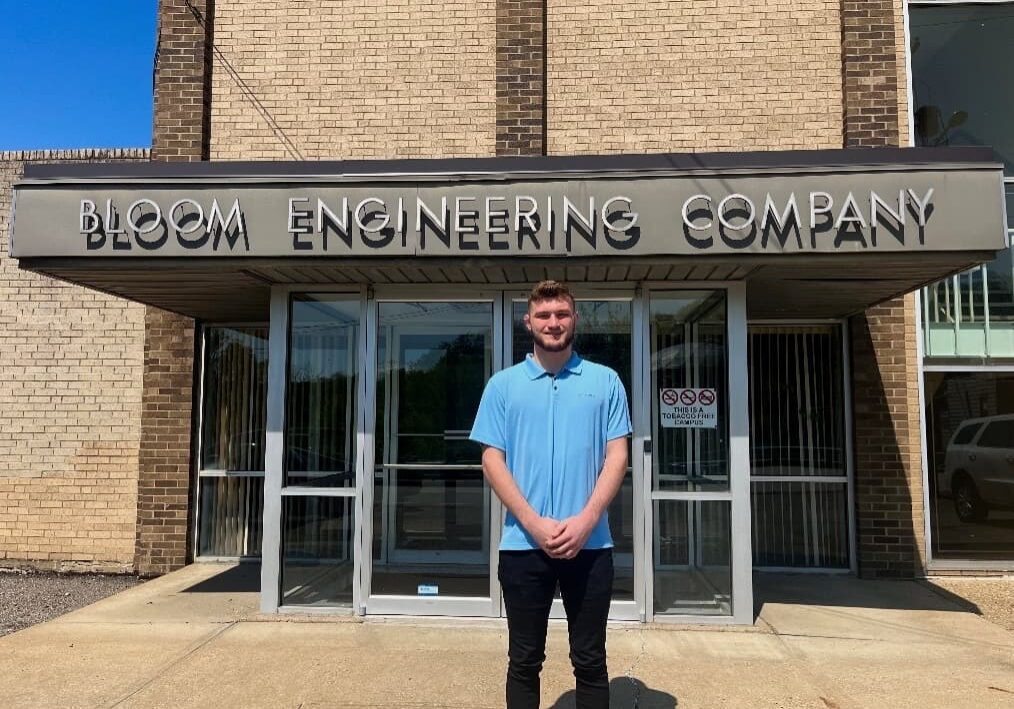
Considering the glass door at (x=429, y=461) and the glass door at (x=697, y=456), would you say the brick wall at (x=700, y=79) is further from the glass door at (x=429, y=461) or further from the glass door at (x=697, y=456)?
the glass door at (x=429, y=461)

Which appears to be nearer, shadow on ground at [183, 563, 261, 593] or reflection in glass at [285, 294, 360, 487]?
reflection in glass at [285, 294, 360, 487]

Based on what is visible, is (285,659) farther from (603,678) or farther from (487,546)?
(603,678)

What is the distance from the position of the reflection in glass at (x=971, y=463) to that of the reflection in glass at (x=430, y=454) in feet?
14.7

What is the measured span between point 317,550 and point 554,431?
3635 millimetres

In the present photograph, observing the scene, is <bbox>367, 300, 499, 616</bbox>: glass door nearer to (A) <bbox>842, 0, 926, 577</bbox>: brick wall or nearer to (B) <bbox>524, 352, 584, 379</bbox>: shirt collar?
(B) <bbox>524, 352, 584, 379</bbox>: shirt collar

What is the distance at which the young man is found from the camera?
115 inches

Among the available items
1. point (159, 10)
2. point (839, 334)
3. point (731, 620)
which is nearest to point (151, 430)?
point (159, 10)

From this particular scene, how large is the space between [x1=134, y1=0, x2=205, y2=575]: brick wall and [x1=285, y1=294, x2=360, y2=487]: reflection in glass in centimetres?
231

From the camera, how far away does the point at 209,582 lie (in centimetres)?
712

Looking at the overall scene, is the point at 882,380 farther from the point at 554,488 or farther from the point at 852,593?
the point at 554,488

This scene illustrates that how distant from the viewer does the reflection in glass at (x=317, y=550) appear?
5965 mm

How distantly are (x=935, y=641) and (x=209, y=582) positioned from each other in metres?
5.90

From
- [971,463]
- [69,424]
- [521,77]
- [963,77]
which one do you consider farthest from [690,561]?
[69,424]

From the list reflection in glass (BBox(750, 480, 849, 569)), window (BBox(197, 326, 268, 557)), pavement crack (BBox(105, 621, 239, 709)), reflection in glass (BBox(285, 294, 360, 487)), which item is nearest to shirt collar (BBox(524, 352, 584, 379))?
pavement crack (BBox(105, 621, 239, 709))
